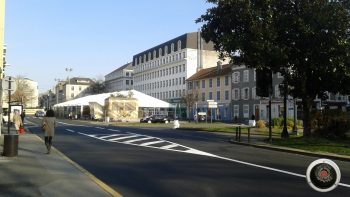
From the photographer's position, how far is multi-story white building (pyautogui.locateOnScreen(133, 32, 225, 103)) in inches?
4323

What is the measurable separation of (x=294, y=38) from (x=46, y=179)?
1690 centimetres

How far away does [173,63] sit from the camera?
117000 millimetres

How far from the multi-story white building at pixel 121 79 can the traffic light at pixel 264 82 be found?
125m

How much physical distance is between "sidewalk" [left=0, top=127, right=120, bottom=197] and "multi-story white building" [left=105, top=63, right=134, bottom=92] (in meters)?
136

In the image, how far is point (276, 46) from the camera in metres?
23.2

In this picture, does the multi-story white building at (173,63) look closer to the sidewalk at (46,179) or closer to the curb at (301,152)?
the curb at (301,152)

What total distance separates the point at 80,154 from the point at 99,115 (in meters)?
58.0

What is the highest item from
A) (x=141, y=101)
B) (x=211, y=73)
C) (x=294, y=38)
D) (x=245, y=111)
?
(x=211, y=73)

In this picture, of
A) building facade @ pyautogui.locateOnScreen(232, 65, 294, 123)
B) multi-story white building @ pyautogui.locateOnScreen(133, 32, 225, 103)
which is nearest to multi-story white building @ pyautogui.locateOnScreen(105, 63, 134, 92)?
multi-story white building @ pyautogui.locateOnScreen(133, 32, 225, 103)

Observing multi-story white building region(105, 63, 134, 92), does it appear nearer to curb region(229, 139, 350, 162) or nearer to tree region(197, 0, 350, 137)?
tree region(197, 0, 350, 137)

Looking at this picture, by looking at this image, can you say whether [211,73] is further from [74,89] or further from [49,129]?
[74,89]

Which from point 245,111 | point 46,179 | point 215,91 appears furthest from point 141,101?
point 46,179

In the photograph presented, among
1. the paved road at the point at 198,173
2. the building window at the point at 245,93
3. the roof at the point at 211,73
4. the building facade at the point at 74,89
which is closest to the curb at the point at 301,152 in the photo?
the paved road at the point at 198,173

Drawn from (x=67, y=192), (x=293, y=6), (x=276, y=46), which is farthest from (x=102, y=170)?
(x=293, y=6)
